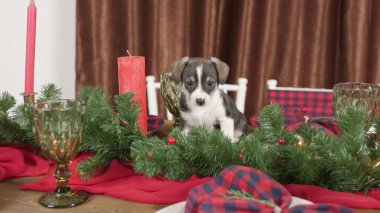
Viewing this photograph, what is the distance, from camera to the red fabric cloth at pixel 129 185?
72cm

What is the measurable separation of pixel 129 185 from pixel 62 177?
0.12m

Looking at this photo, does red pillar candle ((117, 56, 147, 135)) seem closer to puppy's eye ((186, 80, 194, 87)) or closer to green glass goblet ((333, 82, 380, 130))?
puppy's eye ((186, 80, 194, 87))

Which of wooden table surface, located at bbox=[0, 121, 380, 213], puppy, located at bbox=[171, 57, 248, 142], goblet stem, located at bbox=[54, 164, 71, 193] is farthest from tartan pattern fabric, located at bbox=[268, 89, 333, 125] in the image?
goblet stem, located at bbox=[54, 164, 71, 193]

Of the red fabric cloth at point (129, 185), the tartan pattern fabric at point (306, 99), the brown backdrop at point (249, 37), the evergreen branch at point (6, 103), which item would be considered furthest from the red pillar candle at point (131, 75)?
the brown backdrop at point (249, 37)

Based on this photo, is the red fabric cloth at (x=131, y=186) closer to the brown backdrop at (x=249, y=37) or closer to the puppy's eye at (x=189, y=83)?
the puppy's eye at (x=189, y=83)

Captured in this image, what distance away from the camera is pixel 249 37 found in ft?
6.76

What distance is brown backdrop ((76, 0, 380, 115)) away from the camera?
2029 mm

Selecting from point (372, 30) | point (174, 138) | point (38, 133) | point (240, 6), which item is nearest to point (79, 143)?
point (38, 133)

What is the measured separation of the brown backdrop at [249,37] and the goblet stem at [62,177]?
146 cm

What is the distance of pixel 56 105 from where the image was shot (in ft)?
2.38

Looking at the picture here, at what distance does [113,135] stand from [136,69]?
16 cm

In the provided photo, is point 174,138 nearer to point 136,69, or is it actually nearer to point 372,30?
point 136,69

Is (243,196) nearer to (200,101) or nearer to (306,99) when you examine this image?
(200,101)

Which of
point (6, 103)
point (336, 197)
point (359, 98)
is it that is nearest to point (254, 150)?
point (336, 197)
